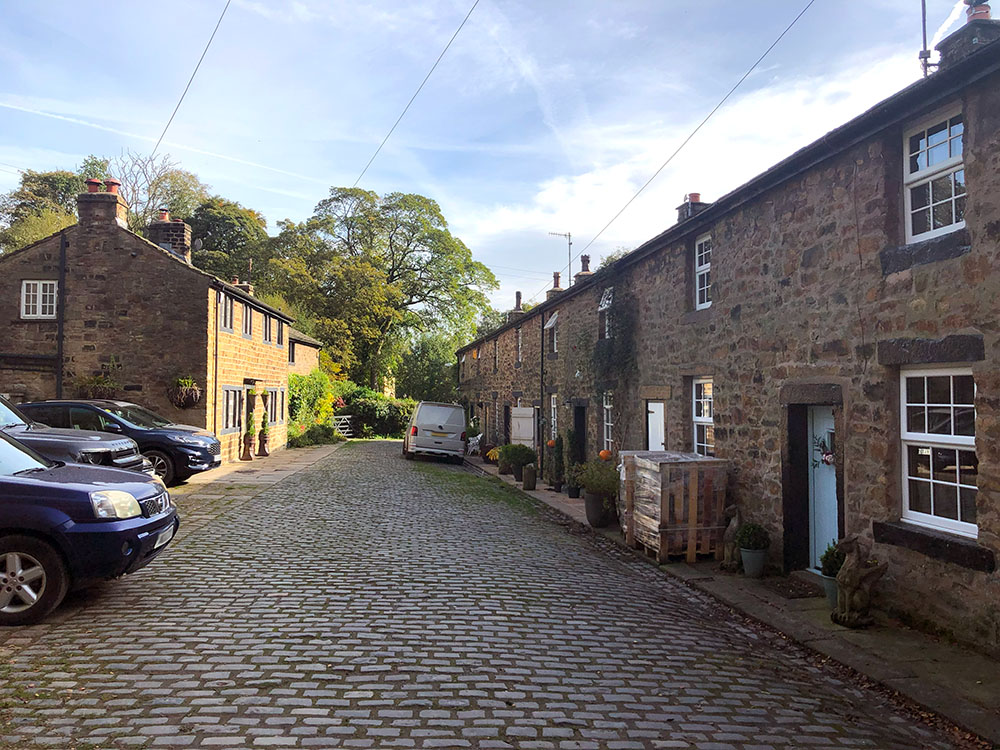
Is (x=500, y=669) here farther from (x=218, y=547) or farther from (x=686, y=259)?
(x=686, y=259)

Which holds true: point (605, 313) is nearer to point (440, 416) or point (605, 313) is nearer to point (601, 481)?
point (601, 481)

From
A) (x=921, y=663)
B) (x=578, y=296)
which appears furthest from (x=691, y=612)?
(x=578, y=296)

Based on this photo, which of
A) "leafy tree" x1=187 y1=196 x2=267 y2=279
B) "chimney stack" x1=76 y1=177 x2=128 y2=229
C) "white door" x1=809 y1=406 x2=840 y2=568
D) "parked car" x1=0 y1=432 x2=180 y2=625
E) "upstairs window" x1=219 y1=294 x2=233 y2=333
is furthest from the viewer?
"leafy tree" x1=187 y1=196 x2=267 y2=279

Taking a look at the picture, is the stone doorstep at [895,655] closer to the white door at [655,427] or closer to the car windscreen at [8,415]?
the white door at [655,427]

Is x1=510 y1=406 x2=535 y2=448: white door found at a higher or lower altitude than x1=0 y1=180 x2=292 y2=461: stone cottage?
lower

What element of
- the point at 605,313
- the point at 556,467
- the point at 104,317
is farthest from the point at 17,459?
the point at 104,317

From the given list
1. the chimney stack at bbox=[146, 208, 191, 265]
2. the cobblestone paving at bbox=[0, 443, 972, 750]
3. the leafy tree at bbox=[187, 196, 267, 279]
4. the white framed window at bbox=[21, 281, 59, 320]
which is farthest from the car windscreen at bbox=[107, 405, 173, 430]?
the leafy tree at bbox=[187, 196, 267, 279]

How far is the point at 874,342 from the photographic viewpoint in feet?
22.0

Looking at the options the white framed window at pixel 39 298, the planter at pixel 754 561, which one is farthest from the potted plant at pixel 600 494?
the white framed window at pixel 39 298

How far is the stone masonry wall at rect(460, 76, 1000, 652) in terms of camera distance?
5480mm

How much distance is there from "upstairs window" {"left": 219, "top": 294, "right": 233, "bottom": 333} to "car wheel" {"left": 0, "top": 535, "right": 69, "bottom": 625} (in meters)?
14.7

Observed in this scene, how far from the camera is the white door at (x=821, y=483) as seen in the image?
7789 millimetres

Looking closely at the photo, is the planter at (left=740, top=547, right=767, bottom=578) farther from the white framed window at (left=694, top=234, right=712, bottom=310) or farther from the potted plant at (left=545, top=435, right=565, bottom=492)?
the potted plant at (left=545, top=435, right=565, bottom=492)

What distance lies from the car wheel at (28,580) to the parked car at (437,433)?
18.1 meters
